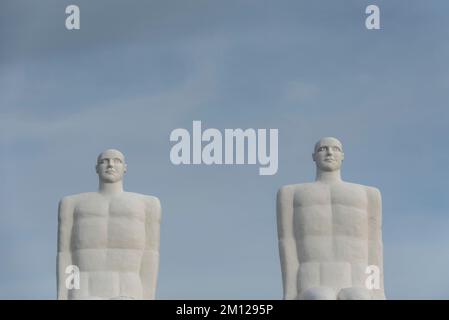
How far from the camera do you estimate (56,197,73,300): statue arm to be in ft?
80.8

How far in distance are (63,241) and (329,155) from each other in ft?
13.4

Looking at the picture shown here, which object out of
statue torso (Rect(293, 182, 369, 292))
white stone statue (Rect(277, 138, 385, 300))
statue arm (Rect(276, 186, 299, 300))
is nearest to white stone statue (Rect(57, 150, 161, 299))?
statue arm (Rect(276, 186, 299, 300))

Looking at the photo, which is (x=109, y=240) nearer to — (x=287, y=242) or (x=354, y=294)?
(x=287, y=242)

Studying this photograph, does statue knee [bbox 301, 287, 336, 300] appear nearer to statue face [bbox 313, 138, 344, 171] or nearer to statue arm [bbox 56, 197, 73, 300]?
statue face [bbox 313, 138, 344, 171]

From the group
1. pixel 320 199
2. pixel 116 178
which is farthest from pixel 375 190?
pixel 116 178

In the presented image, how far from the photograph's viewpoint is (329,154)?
24969mm

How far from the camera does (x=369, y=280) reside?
81.0ft

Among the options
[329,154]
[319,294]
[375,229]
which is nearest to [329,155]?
[329,154]

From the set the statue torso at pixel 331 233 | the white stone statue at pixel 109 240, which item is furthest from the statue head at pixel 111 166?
the statue torso at pixel 331 233

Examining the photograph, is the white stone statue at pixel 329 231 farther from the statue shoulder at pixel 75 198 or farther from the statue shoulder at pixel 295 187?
the statue shoulder at pixel 75 198

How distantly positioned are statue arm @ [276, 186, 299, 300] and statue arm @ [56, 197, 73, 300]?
3.07 meters

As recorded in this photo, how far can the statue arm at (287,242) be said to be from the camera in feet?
80.2
